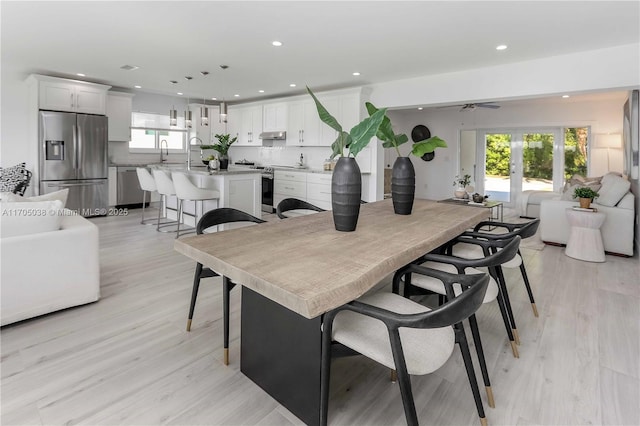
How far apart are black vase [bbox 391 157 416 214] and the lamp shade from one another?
6.01 m

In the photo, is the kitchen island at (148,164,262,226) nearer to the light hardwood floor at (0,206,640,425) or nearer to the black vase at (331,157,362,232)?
the light hardwood floor at (0,206,640,425)

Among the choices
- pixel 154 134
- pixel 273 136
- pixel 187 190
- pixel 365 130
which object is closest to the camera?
pixel 365 130

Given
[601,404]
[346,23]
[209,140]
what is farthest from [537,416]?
[209,140]

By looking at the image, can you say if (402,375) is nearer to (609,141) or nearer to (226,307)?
(226,307)

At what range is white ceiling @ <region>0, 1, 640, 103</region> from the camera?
9.97ft

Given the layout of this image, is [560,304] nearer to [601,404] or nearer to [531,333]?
[531,333]

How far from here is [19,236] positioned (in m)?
2.29

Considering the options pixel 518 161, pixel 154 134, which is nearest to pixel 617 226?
pixel 518 161

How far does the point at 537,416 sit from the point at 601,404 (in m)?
0.36

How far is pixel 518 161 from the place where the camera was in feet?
26.2

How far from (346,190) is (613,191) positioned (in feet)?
14.1

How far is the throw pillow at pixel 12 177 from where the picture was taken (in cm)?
499

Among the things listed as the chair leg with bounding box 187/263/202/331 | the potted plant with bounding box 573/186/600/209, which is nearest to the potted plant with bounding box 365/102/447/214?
the chair leg with bounding box 187/263/202/331

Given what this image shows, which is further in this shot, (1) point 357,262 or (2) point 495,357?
(2) point 495,357
